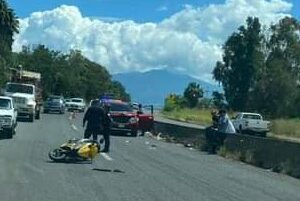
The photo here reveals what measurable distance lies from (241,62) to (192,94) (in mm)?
20805

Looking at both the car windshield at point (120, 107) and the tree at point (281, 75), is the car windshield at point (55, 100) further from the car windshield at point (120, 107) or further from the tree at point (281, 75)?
the tree at point (281, 75)

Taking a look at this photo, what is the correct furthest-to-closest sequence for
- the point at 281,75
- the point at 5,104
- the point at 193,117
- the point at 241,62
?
the point at 241,62 → the point at 281,75 → the point at 193,117 → the point at 5,104

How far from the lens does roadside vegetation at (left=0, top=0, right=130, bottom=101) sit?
77812 mm

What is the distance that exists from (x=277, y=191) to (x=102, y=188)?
387cm

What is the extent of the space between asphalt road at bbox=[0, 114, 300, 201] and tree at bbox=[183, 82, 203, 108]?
4128 inches

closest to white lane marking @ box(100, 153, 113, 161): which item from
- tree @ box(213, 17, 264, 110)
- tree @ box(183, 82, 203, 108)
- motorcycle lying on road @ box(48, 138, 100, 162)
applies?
motorcycle lying on road @ box(48, 138, 100, 162)

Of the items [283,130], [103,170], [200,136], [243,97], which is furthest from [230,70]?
[103,170]

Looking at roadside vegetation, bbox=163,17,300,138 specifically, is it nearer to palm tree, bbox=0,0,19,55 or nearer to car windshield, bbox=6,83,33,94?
palm tree, bbox=0,0,19,55

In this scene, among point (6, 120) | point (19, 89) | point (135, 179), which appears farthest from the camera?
point (19, 89)

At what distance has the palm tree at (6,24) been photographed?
2901 inches

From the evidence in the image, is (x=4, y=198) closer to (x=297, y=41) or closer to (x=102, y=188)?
(x=102, y=188)

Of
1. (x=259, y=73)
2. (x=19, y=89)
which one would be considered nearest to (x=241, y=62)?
(x=259, y=73)

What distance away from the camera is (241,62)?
112m

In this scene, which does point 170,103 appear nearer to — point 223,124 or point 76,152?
point 223,124
